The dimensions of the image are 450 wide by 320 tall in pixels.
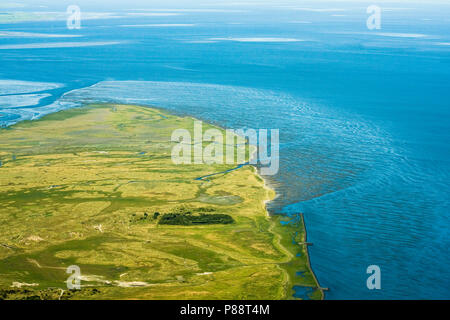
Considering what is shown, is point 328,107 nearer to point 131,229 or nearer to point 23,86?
point 131,229

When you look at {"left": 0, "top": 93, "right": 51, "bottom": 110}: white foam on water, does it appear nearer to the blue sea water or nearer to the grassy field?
the blue sea water

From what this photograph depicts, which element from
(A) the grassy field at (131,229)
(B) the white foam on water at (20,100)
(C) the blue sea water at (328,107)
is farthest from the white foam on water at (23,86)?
(A) the grassy field at (131,229)

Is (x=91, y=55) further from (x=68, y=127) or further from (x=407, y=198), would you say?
(x=407, y=198)

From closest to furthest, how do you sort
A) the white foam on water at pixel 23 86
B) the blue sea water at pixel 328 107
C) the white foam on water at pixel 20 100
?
the blue sea water at pixel 328 107, the white foam on water at pixel 20 100, the white foam on water at pixel 23 86

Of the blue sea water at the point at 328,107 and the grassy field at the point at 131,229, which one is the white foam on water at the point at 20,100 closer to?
the blue sea water at the point at 328,107

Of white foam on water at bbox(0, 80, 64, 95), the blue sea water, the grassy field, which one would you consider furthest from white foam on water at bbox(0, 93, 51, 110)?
the grassy field
